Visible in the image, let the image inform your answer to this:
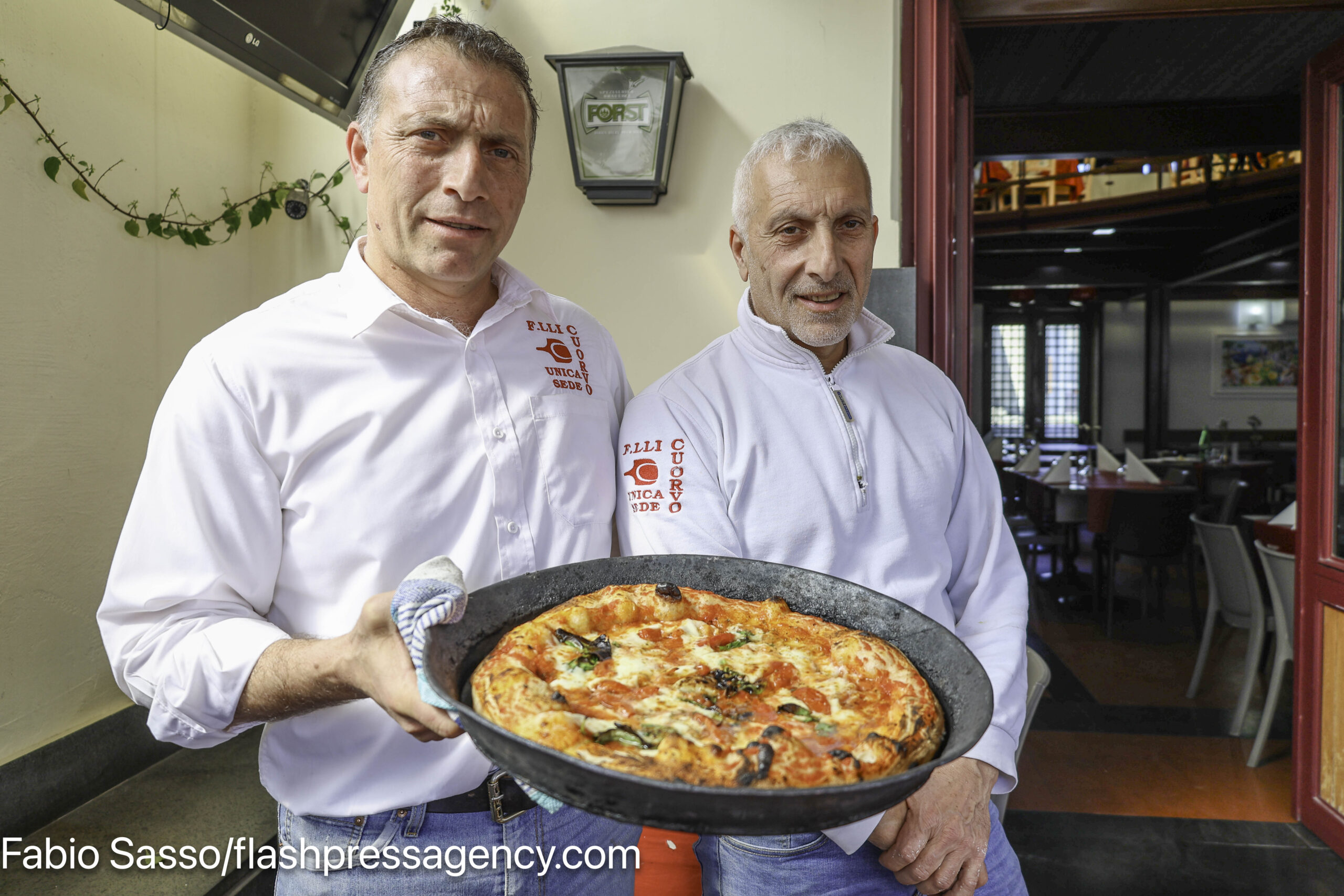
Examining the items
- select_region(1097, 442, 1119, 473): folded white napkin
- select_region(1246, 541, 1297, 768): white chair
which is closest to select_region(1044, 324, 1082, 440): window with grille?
select_region(1097, 442, 1119, 473): folded white napkin

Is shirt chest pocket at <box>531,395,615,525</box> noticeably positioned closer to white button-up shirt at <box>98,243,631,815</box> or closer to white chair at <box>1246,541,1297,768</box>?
white button-up shirt at <box>98,243,631,815</box>

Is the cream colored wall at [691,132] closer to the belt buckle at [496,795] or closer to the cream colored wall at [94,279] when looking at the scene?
the cream colored wall at [94,279]

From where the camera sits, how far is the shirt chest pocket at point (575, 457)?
138cm

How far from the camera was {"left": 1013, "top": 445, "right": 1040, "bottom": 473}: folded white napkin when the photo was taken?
7.59m

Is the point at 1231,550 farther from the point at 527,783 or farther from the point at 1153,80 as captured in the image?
the point at 527,783

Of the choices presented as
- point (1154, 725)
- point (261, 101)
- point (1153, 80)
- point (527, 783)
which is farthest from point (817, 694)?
point (1153, 80)

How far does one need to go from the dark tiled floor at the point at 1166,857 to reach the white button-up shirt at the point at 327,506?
252 cm

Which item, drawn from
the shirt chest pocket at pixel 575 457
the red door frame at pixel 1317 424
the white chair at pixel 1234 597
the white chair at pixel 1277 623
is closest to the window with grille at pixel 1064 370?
the white chair at pixel 1234 597

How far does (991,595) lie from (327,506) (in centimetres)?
118

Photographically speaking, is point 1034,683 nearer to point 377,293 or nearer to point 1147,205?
point 377,293

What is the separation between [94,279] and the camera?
250 cm

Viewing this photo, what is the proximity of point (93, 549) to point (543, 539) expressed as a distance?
6.49 feet

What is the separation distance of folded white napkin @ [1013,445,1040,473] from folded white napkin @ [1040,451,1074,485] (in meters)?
0.69

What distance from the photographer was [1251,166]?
779 cm
